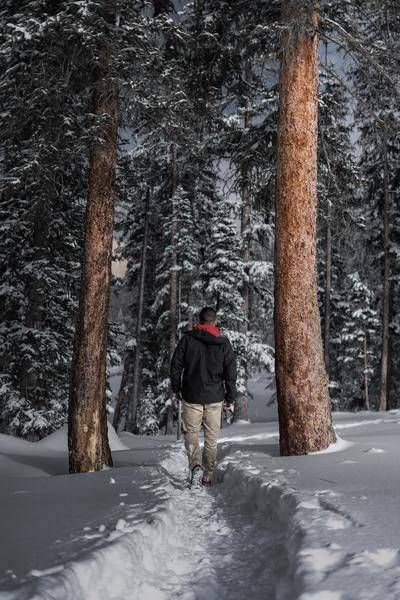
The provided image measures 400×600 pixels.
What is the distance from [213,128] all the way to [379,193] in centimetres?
1558

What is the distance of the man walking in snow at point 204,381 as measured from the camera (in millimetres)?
6641

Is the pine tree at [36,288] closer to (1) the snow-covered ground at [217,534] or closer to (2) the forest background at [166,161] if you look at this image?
(2) the forest background at [166,161]

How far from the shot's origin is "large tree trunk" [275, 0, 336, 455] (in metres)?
6.18

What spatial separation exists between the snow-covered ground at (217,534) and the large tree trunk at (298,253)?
1.80ft

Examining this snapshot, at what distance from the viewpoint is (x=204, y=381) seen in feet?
21.8

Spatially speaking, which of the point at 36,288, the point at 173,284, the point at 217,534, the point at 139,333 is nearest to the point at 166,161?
the point at 173,284

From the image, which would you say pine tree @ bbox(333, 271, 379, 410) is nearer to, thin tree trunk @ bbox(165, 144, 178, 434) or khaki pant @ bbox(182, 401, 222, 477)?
thin tree trunk @ bbox(165, 144, 178, 434)

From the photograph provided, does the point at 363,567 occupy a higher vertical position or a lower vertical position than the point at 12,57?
lower

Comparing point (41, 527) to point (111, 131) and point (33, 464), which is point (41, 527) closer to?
point (33, 464)

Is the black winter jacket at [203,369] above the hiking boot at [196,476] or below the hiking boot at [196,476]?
above

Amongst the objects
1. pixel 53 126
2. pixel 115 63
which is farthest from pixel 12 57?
pixel 115 63

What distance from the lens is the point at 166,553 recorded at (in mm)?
3510

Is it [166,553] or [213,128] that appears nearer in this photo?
[166,553]

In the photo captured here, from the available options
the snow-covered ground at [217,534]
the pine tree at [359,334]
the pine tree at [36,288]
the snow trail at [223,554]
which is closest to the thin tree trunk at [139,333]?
the pine tree at [36,288]
